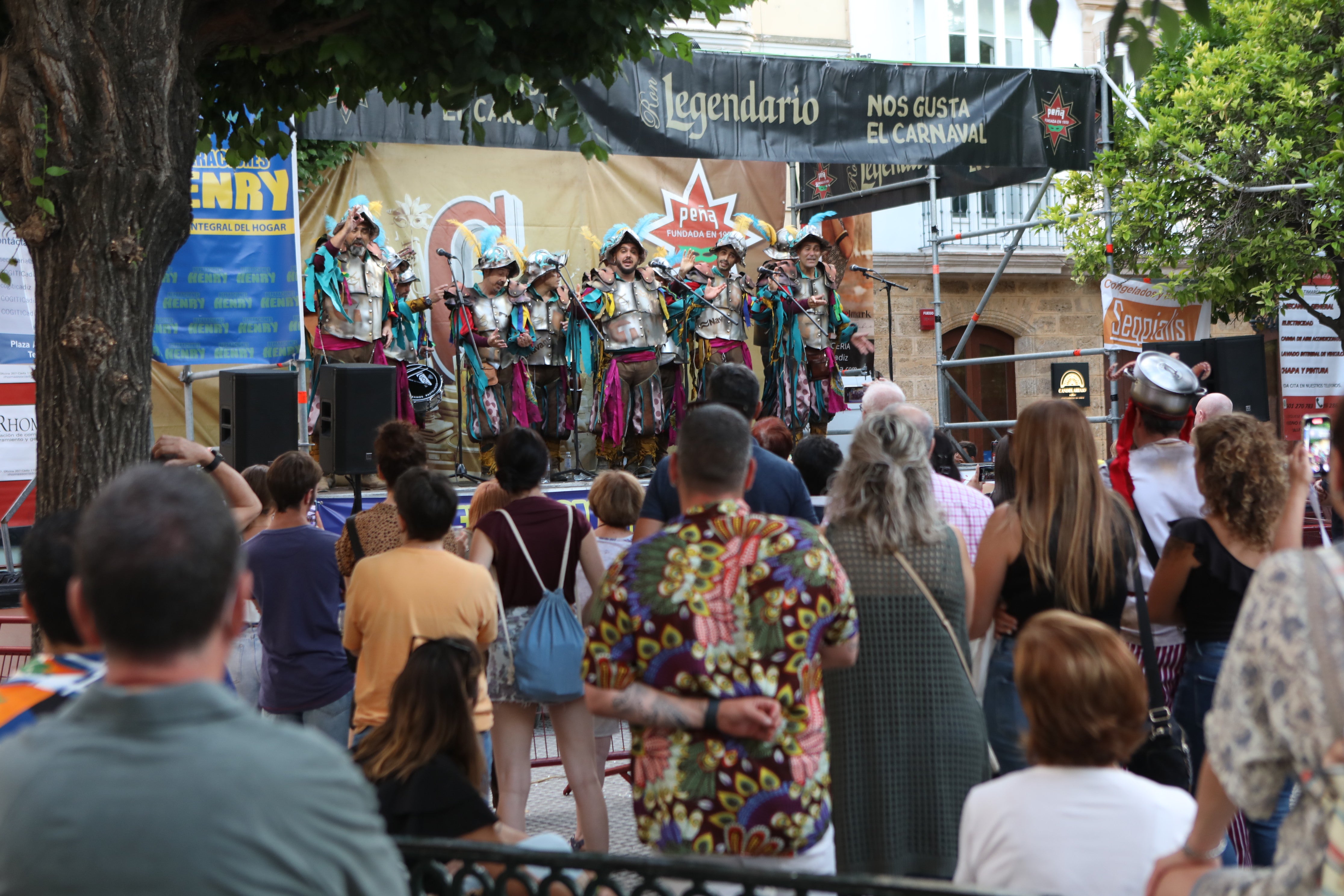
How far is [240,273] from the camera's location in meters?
8.45

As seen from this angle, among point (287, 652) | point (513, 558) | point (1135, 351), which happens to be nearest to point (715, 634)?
point (513, 558)

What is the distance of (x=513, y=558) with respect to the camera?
156 inches

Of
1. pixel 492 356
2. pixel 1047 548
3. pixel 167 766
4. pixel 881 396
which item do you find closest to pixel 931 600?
pixel 1047 548

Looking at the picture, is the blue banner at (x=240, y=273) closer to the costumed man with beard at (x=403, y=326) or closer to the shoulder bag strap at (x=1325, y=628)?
the costumed man with beard at (x=403, y=326)

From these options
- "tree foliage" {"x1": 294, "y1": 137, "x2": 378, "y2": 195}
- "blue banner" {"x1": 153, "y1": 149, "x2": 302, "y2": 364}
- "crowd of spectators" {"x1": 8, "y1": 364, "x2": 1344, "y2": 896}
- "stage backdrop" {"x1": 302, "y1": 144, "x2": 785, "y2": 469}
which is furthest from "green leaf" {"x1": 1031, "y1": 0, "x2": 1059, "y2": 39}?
"stage backdrop" {"x1": 302, "y1": 144, "x2": 785, "y2": 469}

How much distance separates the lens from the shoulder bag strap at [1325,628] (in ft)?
4.41

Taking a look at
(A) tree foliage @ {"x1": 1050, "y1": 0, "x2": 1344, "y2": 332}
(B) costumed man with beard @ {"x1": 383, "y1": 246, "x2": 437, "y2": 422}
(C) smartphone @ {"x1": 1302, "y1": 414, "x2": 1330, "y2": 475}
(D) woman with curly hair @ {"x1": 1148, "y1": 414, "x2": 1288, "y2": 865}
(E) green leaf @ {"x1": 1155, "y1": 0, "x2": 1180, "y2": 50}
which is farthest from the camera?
(A) tree foliage @ {"x1": 1050, "y1": 0, "x2": 1344, "y2": 332}

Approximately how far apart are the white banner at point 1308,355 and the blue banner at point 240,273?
12140 mm

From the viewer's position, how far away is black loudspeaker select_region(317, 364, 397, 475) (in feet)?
26.2

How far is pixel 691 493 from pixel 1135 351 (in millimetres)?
10850

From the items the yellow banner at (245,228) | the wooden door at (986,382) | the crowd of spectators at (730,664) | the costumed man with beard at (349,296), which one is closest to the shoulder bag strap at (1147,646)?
the crowd of spectators at (730,664)

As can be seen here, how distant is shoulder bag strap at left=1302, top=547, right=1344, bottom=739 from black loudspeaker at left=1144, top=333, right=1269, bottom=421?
28.4 feet

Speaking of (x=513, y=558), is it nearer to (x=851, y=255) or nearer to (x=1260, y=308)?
(x=851, y=255)

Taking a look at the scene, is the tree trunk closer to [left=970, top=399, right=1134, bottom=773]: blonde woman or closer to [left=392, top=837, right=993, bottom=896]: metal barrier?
[left=392, top=837, right=993, bottom=896]: metal barrier
